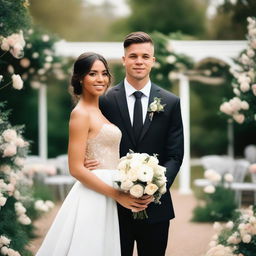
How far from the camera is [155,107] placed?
13.9 ft

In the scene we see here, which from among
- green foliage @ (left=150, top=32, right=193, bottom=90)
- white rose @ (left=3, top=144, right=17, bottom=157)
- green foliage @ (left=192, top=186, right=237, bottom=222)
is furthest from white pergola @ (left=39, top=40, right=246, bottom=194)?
white rose @ (left=3, top=144, right=17, bottom=157)

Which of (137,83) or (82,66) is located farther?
(137,83)

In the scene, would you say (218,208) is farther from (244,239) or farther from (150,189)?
(150,189)

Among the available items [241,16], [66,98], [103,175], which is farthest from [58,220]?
[241,16]

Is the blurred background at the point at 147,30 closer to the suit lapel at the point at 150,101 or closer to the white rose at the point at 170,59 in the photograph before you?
the white rose at the point at 170,59

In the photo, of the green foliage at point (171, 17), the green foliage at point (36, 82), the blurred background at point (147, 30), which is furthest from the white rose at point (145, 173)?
the green foliage at point (171, 17)

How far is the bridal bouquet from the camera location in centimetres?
385

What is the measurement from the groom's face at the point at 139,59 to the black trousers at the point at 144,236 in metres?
1.06

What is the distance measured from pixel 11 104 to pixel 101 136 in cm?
878

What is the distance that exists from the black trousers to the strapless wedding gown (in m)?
0.10

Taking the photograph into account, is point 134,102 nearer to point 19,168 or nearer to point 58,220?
point 58,220

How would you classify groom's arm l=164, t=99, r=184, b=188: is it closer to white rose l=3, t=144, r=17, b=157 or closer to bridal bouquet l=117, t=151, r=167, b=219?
bridal bouquet l=117, t=151, r=167, b=219

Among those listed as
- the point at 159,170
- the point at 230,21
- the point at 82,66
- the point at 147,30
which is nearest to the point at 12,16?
the point at 82,66

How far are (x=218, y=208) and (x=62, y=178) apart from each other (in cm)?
357
